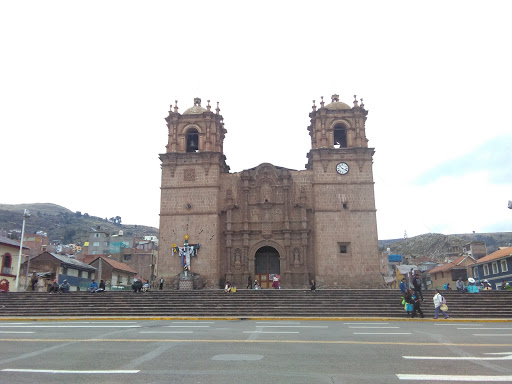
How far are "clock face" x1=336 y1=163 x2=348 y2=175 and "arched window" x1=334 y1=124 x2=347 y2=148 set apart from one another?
9.55ft

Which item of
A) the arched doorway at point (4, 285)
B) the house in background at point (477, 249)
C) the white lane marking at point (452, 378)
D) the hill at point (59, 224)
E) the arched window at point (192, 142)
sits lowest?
the white lane marking at point (452, 378)

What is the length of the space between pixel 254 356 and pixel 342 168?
2643 centimetres

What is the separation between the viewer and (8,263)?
117 feet

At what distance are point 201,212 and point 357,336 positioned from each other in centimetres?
2227

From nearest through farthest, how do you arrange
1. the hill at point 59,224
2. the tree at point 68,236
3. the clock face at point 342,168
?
the clock face at point 342,168, the tree at point 68,236, the hill at point 59,224

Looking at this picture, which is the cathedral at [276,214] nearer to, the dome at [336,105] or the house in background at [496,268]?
the dome at [336,105]

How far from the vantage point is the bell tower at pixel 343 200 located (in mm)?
→ 31766

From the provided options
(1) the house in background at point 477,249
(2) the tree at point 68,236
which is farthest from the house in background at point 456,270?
(2) the tree at point 68,236

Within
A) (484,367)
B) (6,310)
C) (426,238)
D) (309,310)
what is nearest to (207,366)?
(484,367)

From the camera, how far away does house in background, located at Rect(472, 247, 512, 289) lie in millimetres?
40219

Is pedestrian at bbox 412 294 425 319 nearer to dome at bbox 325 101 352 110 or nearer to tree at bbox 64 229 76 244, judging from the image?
dome at bbox 325 101 352 110

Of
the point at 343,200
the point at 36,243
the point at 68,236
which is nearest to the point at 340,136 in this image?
the point at 343,200

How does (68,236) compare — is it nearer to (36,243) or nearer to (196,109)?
(36,243)

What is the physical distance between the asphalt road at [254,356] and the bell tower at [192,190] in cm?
1887
